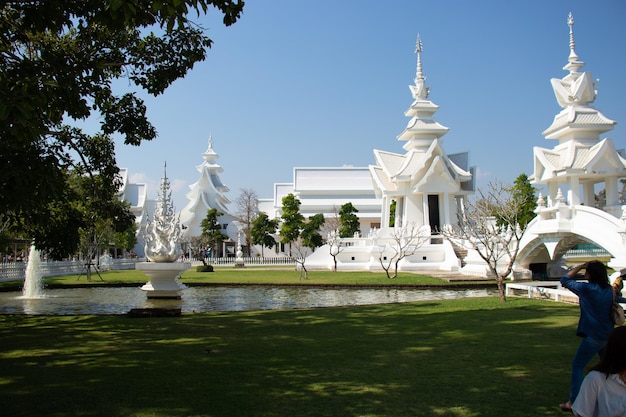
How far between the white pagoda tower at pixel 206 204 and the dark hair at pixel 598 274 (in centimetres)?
5600

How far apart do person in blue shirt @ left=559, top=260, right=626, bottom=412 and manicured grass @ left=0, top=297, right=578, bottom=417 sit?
1.27 feet

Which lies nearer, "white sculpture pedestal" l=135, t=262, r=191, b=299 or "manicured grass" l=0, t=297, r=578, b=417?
"manicured grass" l=0, t=297, r=578, b=417

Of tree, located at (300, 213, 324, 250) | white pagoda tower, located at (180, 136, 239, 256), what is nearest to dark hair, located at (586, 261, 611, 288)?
tree, located at (300, 213, 324, 250)

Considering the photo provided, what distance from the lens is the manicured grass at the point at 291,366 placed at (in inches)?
209

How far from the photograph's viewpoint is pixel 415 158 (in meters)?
39.1

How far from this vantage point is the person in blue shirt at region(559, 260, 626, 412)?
5.05m

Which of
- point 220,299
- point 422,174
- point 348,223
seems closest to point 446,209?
point 422,174

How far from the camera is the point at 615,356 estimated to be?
3.09 meters

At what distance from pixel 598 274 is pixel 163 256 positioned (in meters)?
13.6

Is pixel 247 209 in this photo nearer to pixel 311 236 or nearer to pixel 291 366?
pixel 311 236

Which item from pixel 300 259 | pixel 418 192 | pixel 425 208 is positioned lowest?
pixel 300 259

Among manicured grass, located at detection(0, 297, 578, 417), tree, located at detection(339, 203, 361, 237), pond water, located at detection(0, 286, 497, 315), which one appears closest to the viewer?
manicured grass, located at detection(0, 297, 578, 417)

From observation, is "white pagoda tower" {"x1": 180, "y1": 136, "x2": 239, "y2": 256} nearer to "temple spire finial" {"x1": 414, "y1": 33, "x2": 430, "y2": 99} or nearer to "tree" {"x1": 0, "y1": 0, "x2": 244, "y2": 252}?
"temple spire finial" {"x1": 414, "y1": 33, "x2": 430, "y2": 99}

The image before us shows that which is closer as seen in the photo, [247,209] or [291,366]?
[291,366]
